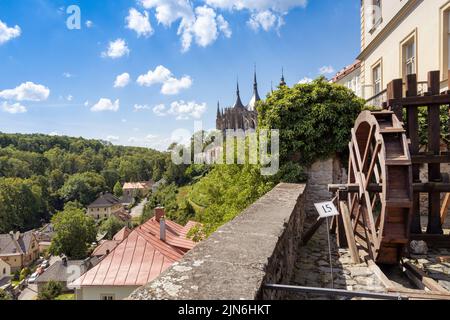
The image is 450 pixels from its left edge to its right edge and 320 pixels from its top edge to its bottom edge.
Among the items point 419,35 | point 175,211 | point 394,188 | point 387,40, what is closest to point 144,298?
point 394,188

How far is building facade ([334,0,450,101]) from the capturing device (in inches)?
364

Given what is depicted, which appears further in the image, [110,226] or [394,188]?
[110,226]

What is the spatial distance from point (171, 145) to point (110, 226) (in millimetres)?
32447

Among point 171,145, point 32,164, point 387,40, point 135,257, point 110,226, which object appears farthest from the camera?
point 32,164

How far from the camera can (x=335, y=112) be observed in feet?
30.1

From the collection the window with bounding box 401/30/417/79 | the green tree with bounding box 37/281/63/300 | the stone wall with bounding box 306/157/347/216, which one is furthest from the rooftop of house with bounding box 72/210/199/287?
the green tree with bounding box 37/281/63/300

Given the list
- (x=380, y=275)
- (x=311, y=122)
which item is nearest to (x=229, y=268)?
(x=380, y=275)

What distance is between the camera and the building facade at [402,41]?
30.3 feet

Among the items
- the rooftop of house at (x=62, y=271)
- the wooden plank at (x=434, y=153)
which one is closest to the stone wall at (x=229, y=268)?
the wooden plank at (x=434, y=153)

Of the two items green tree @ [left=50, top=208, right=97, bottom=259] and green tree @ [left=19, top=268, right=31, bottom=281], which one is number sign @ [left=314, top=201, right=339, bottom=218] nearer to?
green tree @ [left=50, top=208, right=97, bottom=259]

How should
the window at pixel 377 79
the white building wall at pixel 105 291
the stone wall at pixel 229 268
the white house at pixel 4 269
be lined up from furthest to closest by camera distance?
the white house at pixel 4 269, the window at pixel 377 79, the white building wall at pixel 105 291, the stone wall at pixel 229 268

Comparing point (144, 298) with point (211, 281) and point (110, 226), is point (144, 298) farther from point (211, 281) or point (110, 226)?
point (110, 226)

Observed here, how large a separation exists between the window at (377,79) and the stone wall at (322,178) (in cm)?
678

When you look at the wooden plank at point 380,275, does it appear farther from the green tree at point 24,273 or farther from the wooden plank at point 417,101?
the green tree at point 24,273
